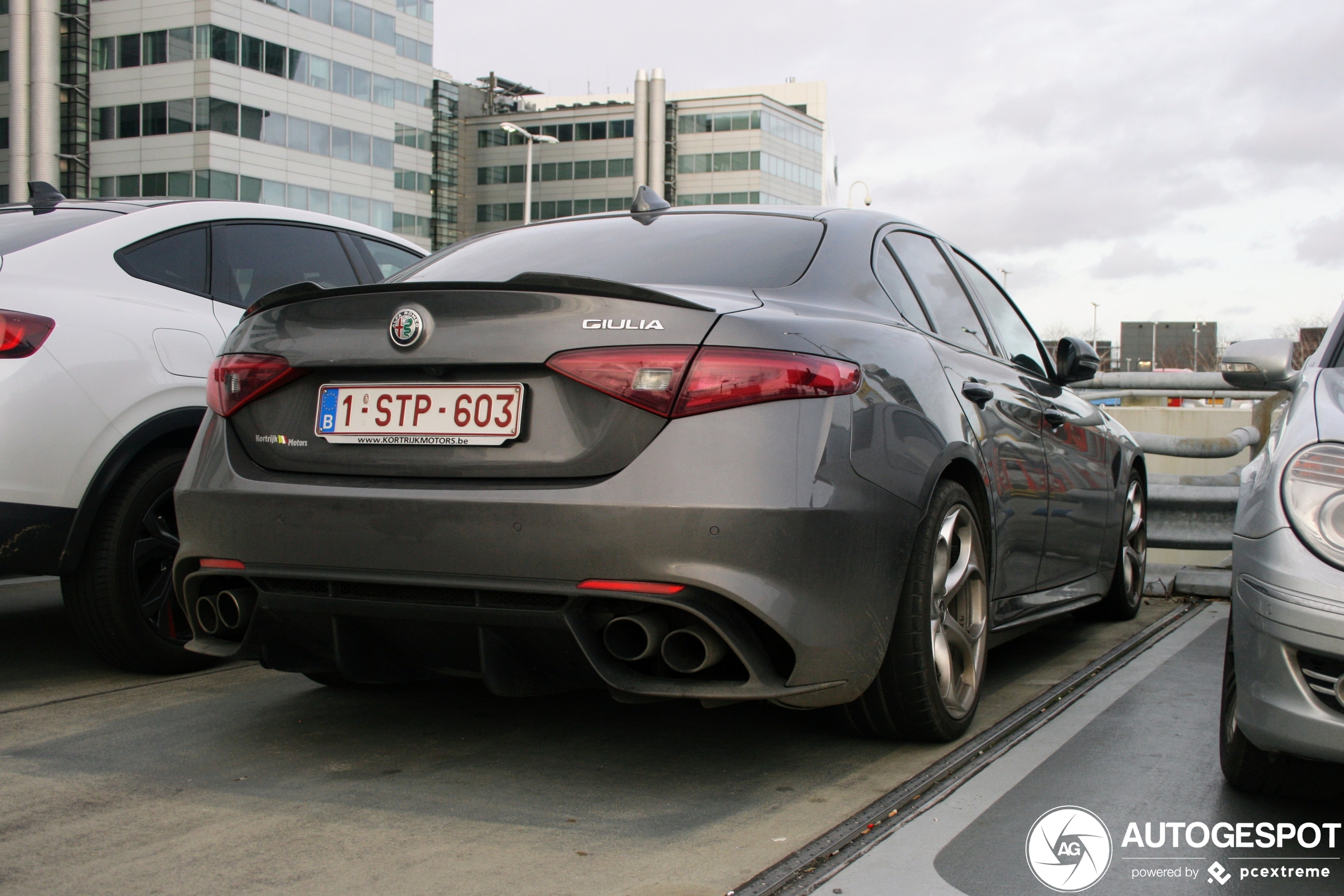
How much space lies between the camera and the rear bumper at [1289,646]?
2.64 m

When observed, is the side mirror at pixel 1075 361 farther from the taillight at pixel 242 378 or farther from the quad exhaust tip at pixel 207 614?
the quad exhaust tip at pixel 207 614

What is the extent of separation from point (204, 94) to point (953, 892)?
5585cm

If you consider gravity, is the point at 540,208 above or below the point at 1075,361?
above

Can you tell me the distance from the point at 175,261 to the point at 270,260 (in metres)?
0.54

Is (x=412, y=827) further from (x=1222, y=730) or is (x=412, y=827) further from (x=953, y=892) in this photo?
(x=1222, y=730)

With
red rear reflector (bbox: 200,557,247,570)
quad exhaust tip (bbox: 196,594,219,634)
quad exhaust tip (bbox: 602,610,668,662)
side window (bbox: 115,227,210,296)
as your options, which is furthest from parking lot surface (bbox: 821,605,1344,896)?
side window (bbox: 115,227,210,296)

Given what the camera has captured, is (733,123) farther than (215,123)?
Yes

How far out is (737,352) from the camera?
9.64 ft

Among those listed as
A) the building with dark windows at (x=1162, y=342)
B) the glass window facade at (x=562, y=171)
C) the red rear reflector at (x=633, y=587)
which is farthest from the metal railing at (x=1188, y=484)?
the building with dark windows at (x=1162, y=342)

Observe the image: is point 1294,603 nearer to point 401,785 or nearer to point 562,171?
point 401,785

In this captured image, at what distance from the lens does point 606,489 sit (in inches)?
114

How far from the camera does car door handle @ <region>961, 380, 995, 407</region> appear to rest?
391 centimetres

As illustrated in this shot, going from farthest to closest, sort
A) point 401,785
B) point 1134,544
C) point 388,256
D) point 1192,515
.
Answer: point 1192,515 → point 1134,544 → point 388,256 → point 401,785

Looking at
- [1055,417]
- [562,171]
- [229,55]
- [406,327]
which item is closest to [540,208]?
[562,171]
